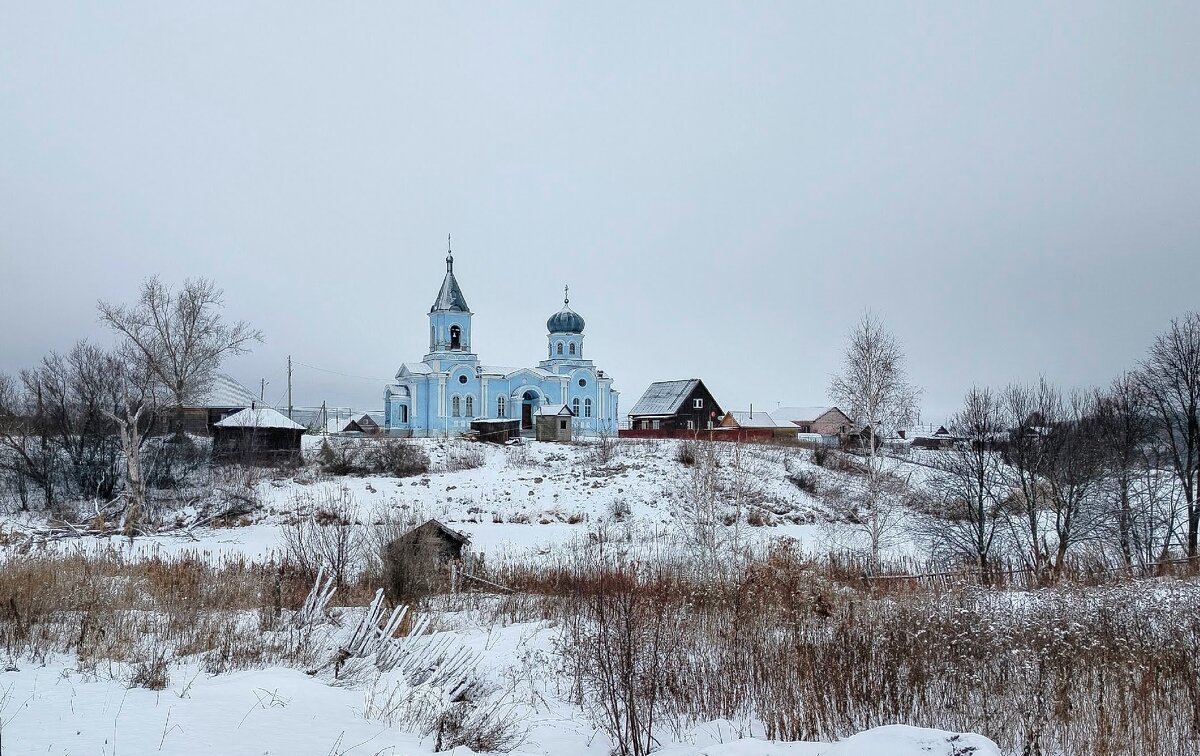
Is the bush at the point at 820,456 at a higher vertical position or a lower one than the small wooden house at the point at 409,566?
higher

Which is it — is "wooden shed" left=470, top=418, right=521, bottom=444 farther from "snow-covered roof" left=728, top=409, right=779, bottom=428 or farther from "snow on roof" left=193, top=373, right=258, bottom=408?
"snow-covered roof" left=728, top=409, right=779, bottom=428

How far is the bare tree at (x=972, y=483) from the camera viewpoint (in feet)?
77.0

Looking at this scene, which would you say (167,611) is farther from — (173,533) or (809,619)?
(173,533)

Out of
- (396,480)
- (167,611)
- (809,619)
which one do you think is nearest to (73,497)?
(396,480)

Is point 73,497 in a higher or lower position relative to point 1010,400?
lower

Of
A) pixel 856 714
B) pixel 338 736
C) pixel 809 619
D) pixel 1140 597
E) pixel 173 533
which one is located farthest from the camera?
pixel 173 533

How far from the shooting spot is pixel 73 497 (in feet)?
94.6

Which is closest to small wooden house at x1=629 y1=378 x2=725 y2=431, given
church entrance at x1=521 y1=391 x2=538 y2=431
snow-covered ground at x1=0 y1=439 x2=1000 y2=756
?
church entrance at x1=521 y1=391 x2=538 y2=431

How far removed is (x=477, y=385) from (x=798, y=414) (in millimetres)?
34441

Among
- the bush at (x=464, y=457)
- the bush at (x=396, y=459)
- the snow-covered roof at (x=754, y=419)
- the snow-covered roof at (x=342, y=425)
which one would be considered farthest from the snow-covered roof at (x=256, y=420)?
the snow-covered roof at (x=754, y=419)

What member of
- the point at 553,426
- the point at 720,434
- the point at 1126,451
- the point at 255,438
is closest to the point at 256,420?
the point at 255,438

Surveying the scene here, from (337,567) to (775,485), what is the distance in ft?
74.8

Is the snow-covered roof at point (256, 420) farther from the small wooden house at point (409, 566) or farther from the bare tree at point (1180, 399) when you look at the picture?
the bare tree at point (1180, 399)

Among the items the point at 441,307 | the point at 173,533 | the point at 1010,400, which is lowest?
the point at 173,533
